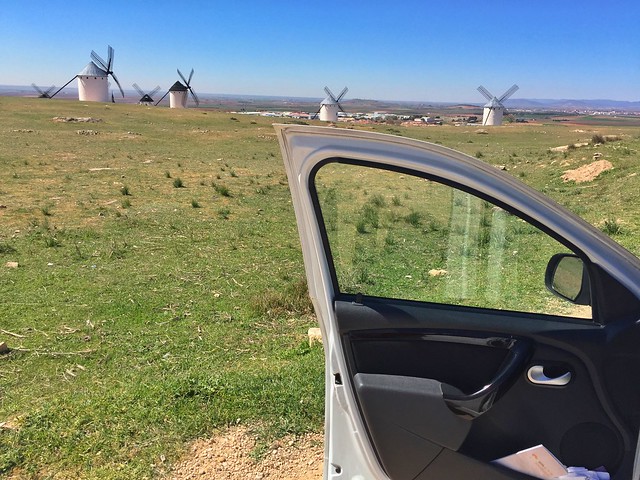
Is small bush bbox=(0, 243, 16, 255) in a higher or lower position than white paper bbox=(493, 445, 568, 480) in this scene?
lower

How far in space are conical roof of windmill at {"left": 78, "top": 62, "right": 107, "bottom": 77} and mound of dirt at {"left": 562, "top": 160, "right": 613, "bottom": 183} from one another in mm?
75608

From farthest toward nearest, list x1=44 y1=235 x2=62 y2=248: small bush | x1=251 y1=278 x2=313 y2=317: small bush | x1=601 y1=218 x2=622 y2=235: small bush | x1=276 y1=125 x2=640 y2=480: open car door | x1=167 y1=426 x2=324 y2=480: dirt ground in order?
x1=601 y1=218 x2=622 y2=235: small bush, x1=44 y1=235 x2=62 y2=248: small bush, x1=251 y1=278 x2=313 y2=317: small bush, x1=167 y1=426 x2=324 y2=480: dirt ground, x1=276 y1=125 x2=640 y2=480: open car door

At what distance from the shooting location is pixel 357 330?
228 centimetres

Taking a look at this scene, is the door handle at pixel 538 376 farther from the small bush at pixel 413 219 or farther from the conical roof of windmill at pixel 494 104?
the conical roof of windmill at pixel 494 104

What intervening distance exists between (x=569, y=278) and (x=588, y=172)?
56.3ft

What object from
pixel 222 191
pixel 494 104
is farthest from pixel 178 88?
pixel 222 191

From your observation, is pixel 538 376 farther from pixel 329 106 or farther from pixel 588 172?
pixel 329 106

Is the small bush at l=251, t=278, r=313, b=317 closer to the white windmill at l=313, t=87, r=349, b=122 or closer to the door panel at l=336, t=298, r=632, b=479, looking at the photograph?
the door panel at l=336, t=298, r=632, b=479

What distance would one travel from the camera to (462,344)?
7.47 feet

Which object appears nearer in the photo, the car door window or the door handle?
the door handle

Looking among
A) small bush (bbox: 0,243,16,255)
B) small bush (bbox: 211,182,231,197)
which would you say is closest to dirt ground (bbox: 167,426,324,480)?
small bush (bbox: 0,243,16,255)

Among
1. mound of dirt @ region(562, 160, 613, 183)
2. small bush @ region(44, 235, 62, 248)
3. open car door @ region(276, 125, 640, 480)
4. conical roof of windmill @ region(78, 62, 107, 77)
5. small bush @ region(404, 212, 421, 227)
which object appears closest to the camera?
open car door @ region(276, 125, 640, 480)

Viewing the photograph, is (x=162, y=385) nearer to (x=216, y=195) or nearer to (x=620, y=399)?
(x=620, y=399)

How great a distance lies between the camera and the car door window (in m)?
2.35
